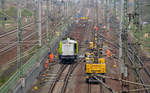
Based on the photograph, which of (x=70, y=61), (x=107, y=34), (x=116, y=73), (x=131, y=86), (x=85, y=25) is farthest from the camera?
(x=85, y=25)

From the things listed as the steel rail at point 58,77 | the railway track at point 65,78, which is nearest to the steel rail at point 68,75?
the railway track at point 65,78

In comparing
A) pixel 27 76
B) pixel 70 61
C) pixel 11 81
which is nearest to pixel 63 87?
pixel 27 76

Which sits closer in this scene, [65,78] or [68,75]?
[65,78]

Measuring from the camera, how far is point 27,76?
12977mm

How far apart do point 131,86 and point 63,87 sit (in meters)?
3.59

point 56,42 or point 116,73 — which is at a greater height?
point 56,42

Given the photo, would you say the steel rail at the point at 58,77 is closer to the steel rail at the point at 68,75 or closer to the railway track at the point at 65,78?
the railway track at the point at 65,78

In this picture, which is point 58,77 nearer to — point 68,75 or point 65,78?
point 65,78

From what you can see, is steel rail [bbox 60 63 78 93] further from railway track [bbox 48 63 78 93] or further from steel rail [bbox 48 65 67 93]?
steel rail [bbox 48 65 67 93]

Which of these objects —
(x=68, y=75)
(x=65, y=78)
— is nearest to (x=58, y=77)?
(x=65, y=78)

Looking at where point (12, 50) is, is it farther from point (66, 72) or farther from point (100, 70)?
point (100, 70)

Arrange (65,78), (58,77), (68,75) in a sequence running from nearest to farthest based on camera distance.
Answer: (65,78) < (58,77) < (68,75)

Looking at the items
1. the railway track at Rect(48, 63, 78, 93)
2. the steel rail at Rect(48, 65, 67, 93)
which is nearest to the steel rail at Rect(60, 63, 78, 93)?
the railway track at Rect(48, 63, 78, 93)

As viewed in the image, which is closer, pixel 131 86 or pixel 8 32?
pixel 131 86
